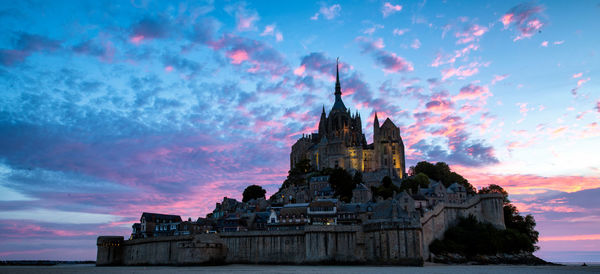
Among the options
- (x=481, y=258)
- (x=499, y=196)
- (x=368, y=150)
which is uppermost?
(x=368, y=150)

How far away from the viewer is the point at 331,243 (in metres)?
59.8

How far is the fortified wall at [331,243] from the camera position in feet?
185

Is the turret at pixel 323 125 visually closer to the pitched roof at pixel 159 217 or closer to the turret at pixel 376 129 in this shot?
the turret at pixel 376 129

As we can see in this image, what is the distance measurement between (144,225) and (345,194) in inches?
1706

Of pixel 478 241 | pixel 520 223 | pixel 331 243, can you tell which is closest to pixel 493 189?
pixel 520 223

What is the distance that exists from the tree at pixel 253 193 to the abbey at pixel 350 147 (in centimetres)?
1879

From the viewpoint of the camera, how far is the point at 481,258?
63875 millimetres

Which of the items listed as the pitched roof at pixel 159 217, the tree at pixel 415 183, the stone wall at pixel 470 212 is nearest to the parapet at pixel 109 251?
the pitched roof at pixel 159 217

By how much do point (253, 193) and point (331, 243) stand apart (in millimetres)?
68917

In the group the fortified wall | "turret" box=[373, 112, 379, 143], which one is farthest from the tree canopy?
the fortified wall

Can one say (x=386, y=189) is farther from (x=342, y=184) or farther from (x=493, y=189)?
(x=493, y=189)

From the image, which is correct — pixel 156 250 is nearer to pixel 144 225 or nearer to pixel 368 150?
pixel 144 225

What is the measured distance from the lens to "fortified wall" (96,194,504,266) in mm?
56531

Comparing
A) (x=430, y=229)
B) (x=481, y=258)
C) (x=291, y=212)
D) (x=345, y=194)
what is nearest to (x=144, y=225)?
(x=291, y=212)
